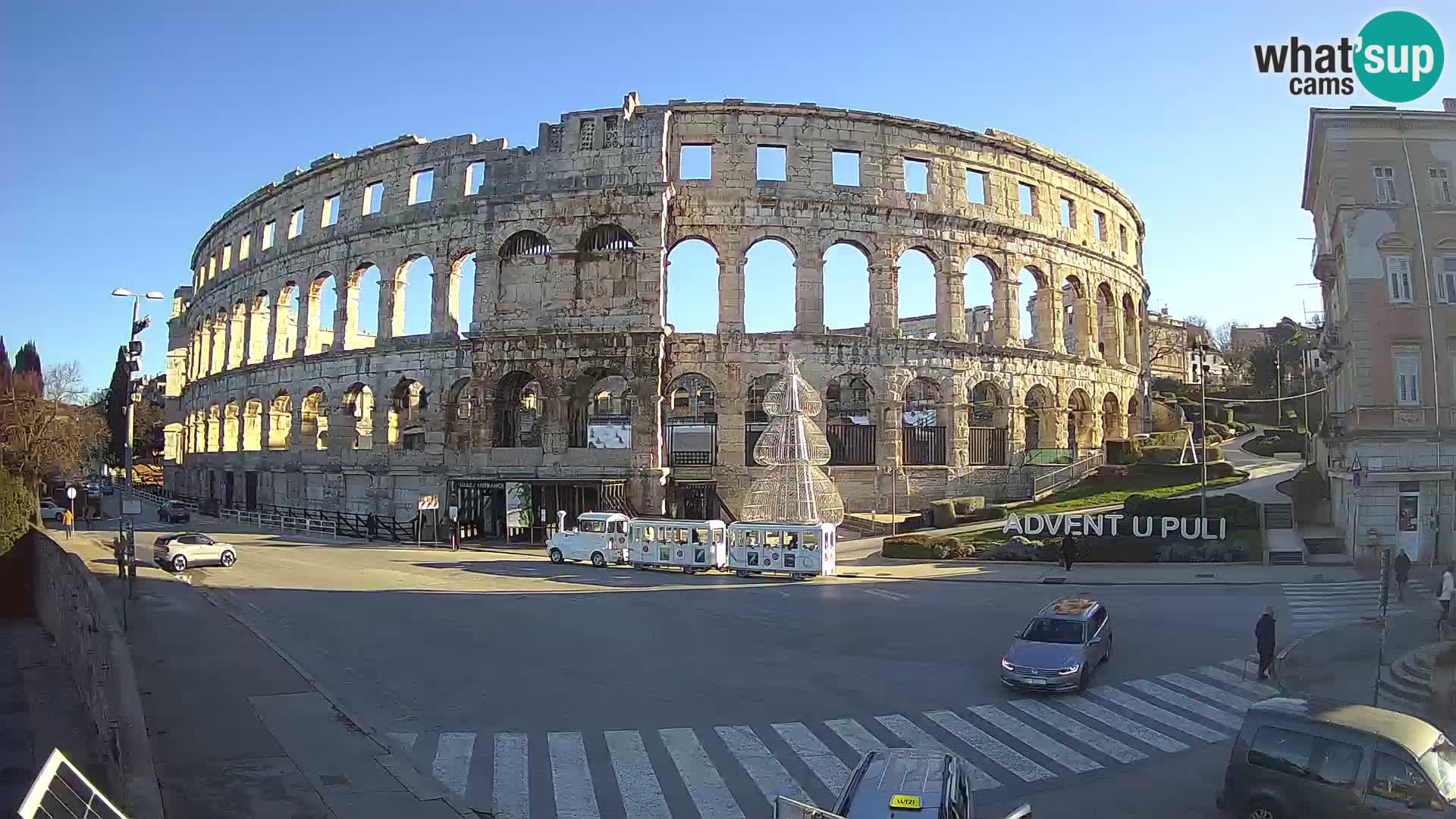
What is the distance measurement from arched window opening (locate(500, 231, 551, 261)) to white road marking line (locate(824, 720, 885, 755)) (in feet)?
104

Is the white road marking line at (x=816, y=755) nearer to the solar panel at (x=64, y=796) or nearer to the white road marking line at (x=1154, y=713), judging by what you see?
the white road marking line at (x=1154, y=713)

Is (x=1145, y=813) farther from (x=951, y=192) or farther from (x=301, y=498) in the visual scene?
(x=301, y=498)

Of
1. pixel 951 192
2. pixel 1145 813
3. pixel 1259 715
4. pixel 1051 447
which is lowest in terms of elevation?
pixel 1145 813

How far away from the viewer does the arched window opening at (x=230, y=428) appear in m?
53.6

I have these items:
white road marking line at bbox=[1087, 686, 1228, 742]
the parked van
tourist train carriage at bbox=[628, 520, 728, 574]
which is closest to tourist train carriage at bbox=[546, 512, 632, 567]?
tourist train carriage at bbox=[628, 520, 728, 574]

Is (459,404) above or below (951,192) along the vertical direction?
below

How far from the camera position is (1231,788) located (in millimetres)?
9672

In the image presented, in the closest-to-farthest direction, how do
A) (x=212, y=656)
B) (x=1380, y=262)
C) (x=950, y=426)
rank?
(x=212, y=656), (x=1380, y=262), (x=950, y=426)

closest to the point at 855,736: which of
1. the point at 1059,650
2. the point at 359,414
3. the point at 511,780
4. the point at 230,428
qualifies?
the point at 1059,650

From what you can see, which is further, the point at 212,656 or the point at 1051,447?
the point at 1051,447

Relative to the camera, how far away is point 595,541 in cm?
3123

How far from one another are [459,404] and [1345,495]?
35813 millimetres

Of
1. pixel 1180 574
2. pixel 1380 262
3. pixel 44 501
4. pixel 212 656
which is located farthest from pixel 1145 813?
pixel 44 501

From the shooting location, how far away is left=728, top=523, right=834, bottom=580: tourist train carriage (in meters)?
27.6
